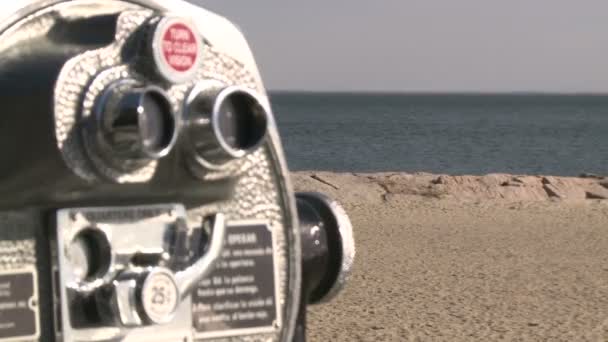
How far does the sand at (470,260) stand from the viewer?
388 inches

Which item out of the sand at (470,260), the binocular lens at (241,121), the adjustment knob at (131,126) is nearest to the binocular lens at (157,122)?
the adjustment knob at (131,126)

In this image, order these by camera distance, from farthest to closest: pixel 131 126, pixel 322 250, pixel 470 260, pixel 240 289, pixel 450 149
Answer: pixel 450 149 → pixel 470 260 → pixel 322 250 → pixel 240 289 → pixel 131 126

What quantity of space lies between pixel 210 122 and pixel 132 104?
15cm

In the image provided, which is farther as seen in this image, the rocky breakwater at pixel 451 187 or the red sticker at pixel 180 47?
the rocky breakwater at pixel 451 187

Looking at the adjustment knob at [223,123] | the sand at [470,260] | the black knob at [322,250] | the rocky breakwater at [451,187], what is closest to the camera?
the adjustment knob at [223,123]

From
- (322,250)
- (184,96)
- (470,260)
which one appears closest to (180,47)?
(184,96)

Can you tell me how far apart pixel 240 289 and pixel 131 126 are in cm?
48

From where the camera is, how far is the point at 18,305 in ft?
6.95

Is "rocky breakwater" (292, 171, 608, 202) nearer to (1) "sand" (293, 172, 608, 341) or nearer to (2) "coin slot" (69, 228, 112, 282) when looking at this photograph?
(1) "sand" (293, 172, 608, 341)

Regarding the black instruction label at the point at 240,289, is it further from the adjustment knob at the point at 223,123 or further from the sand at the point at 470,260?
the sand at the point at 470,260

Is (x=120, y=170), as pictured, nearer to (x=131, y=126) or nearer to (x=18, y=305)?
(x=131, y=126)

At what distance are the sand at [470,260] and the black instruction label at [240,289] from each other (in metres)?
6.86

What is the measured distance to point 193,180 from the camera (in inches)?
88.7

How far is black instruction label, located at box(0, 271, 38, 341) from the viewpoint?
2.11 meters
